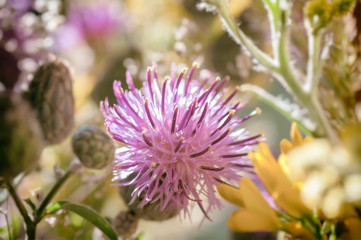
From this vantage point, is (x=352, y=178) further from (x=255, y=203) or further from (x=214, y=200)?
(x=214, y=200)

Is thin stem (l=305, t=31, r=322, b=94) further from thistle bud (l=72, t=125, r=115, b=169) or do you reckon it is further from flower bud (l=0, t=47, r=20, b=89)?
flower bud (l=0, t=47, r=20, b=89)

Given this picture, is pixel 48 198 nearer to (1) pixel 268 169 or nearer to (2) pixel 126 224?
(2) pixel 126 224

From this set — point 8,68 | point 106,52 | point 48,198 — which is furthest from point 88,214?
point 106,52

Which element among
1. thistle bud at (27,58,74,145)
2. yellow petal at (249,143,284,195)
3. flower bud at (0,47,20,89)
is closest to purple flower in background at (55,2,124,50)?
flower bud at (0,47,20,89)

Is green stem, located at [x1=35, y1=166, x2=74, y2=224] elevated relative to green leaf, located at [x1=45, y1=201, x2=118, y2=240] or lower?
elevated

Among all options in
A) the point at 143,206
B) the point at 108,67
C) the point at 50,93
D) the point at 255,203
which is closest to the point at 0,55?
the point at 108,67
